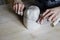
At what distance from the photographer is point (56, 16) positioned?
29.9 inches

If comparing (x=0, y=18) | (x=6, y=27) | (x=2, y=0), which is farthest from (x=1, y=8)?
(x=2, y=0)

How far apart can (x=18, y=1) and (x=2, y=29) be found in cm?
23

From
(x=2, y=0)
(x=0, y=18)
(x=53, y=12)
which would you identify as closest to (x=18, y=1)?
(x=0, y=18)

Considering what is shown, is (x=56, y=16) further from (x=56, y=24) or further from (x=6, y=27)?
(x=6, y=27)

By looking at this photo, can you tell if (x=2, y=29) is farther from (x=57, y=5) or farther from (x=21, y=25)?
(x=57, y=5)

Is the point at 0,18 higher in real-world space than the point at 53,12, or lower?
lower

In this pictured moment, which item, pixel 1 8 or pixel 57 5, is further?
pixel 1 8

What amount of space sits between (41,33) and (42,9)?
0.70 ft

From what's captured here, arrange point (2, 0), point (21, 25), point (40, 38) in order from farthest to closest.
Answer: point (2, 0), point (21, 25), point (40, 38)

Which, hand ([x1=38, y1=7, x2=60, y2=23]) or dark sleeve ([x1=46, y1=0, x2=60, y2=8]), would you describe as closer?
hand ([x1=38, y1=7, x2=60, y2=23])

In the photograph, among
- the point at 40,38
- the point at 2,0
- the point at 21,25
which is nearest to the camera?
the point at 40,38

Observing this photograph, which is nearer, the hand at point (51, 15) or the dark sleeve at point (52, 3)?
the hand at point (51, 15)

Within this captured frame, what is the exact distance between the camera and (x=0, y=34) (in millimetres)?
752

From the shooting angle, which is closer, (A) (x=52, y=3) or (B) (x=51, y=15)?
(B) (x=51, y=15)
